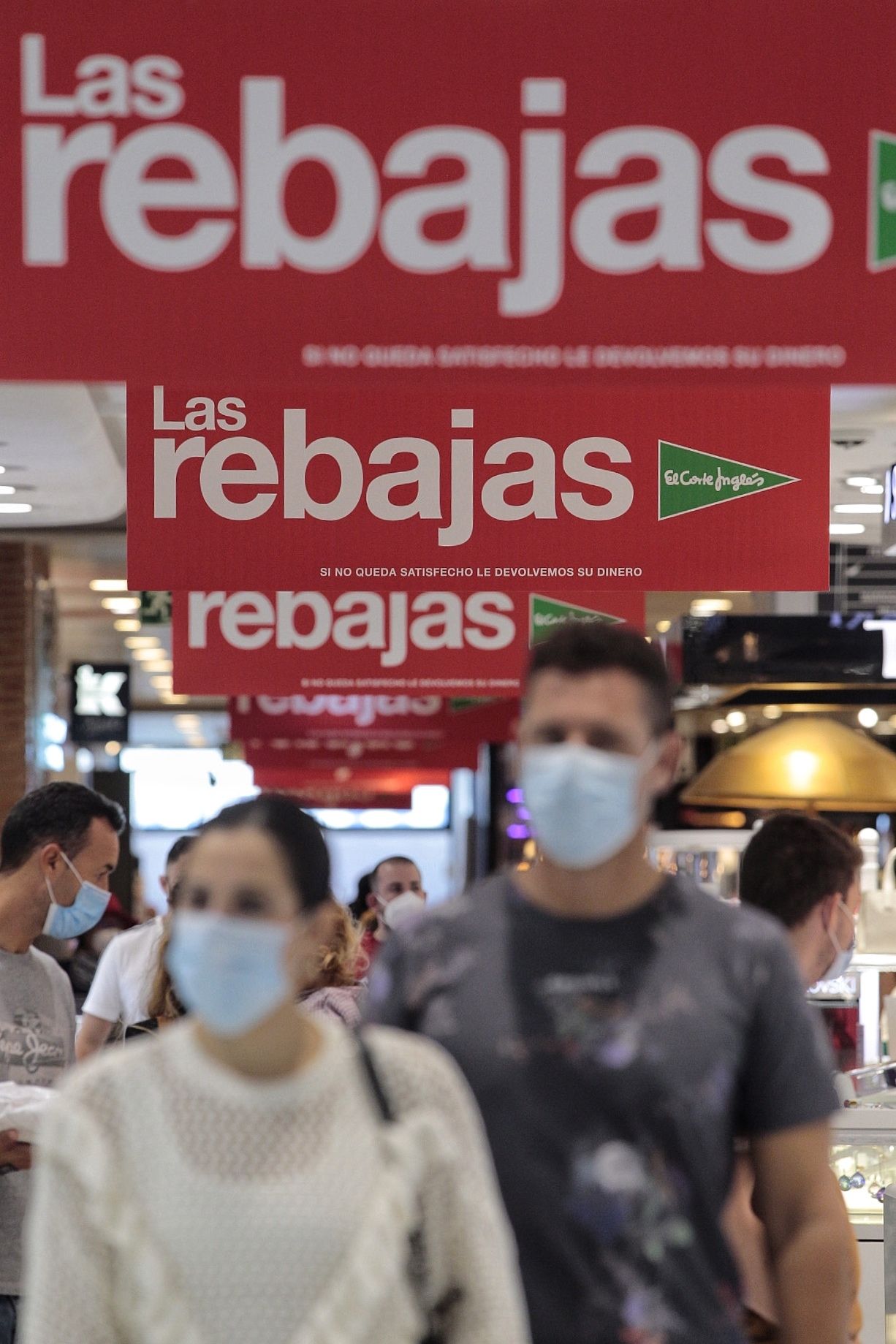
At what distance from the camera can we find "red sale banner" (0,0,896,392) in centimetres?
252

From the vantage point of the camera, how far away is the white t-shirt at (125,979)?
6145mm

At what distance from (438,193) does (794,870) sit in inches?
64.6

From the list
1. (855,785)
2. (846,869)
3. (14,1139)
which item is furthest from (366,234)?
(855,785)

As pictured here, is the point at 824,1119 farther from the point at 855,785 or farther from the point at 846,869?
the point at 855,785

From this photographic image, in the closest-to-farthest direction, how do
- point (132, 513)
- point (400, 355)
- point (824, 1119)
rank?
1. point (824, 1119)
2. point (400, 355)
3. point (132, 513)

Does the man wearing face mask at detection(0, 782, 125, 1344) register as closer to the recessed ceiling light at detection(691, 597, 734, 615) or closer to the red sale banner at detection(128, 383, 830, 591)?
the red sale banner at detection(128, 383, 830, 591)

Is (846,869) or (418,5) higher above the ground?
(418,5)

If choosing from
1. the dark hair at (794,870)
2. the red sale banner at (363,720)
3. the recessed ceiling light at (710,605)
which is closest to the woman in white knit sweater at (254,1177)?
the dark hair at (794,870)

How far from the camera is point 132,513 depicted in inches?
214

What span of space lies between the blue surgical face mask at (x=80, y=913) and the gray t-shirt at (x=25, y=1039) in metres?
0.39

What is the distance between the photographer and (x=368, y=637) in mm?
6719

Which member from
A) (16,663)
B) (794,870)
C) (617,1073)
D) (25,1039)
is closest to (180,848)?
(25,1039)

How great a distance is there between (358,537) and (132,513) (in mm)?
664

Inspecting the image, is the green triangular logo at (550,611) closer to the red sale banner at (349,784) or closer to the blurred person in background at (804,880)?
the blurred person in background at (804,880)
